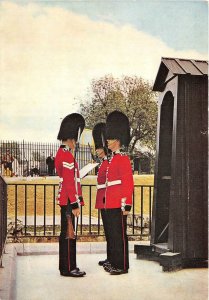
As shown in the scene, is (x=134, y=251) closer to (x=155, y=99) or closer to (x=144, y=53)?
(x=155, y=99)

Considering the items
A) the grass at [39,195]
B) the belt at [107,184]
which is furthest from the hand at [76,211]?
the belt at [107,184]

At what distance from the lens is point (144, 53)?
4754mm

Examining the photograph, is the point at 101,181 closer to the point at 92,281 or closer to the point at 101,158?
the point at 101,158

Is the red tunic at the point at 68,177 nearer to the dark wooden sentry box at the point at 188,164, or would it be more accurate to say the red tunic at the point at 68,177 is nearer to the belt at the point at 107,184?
the belt at the point at 107,184

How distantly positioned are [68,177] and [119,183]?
377 mm

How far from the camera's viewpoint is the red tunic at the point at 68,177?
14.6ft

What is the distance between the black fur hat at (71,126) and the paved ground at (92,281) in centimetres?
85

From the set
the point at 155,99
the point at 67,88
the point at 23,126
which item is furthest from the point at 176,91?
the point at 23,126

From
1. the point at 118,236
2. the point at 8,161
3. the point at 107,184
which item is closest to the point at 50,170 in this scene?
the point at 8,161

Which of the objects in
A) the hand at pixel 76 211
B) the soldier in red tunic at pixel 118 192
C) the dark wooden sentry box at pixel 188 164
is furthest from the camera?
the dark wooden sentry box at pixel 188 164

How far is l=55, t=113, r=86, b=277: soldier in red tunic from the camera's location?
14.6ft

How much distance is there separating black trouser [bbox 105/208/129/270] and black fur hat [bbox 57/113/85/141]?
0.61 m

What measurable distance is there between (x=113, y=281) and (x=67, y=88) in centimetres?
143

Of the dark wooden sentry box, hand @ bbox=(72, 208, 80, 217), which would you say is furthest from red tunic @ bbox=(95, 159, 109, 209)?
the dark wooden sentry box
